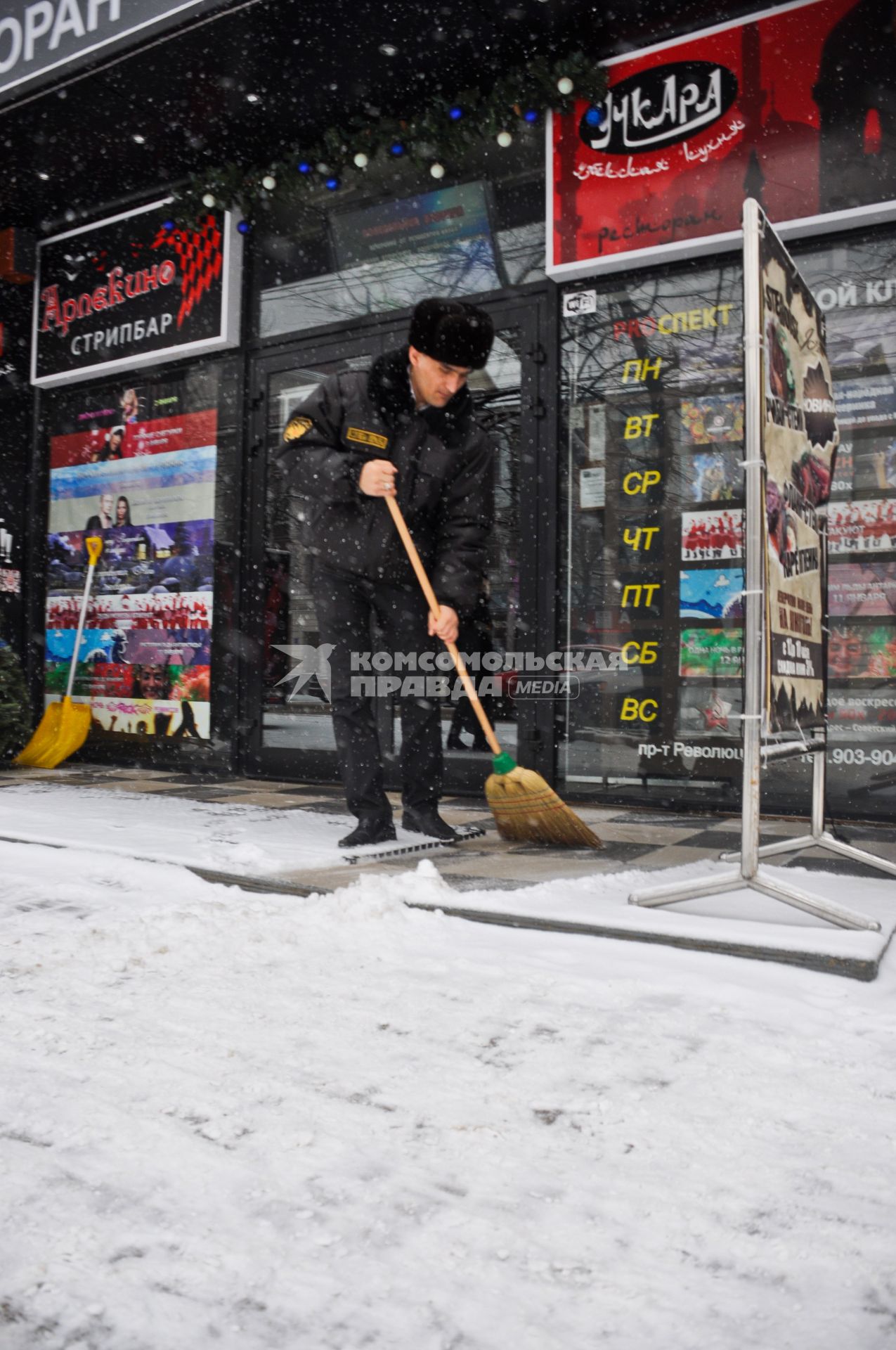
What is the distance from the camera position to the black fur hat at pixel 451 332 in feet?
11.1

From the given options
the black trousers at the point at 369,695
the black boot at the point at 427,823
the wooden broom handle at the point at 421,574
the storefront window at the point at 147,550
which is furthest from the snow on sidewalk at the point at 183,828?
the storefront window at the point at 147,550

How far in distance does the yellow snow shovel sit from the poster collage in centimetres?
10

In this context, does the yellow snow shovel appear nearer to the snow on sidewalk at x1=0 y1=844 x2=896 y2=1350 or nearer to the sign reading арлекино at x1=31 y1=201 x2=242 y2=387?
the sign reading арлекино at x1=31 y1=201 x2=242 y2=387

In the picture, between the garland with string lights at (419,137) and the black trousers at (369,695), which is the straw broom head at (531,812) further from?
the garland with string lights at (419,137)

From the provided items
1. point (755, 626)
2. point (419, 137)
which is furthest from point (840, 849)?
point (419, 137)

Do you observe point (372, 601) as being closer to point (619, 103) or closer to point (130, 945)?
point (130, 945)

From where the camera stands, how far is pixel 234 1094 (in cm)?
148

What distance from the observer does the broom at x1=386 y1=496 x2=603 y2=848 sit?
347 centimetres

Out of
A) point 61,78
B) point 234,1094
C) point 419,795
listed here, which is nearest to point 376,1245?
point 234,1094

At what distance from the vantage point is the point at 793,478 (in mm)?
2635

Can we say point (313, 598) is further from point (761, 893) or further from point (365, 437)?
point (761, 893)

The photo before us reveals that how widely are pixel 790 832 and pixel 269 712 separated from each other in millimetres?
3246

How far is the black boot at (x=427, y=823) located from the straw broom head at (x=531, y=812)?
0.21 m

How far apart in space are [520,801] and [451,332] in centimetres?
157
